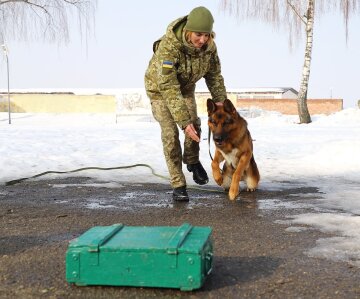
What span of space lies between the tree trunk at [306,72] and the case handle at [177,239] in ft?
62.6

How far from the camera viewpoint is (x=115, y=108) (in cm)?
4269

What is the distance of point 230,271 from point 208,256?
310mm

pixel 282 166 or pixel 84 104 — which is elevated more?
pixel 84 104

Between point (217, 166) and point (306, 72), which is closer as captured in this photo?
point (217, 166)

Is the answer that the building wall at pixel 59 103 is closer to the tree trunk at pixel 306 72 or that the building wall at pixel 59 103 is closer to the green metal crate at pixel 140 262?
the tree trunk at pixel 306 72

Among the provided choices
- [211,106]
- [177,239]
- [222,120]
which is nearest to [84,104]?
[211,106]

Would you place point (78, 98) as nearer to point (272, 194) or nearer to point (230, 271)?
point (272, 194)

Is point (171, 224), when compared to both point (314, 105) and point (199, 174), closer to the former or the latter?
point (199, 174)

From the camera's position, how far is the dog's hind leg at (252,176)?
6.20 metres

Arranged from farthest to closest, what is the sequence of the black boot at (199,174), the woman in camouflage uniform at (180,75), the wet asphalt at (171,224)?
the black boot at (199,174)
the woman in camouflage uniform at (180,75)
the wet asphalt at (171,224)

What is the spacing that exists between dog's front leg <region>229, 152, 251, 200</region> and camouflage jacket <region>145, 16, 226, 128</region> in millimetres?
897

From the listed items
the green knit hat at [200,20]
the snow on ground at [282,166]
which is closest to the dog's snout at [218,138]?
the snow on ground at [282,166]

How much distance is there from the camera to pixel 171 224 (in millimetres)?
4527

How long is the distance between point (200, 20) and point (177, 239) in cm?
274
